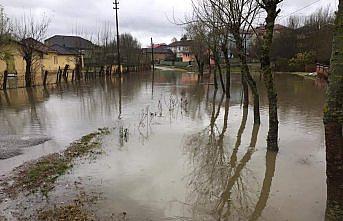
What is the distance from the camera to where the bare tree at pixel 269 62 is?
8.59m

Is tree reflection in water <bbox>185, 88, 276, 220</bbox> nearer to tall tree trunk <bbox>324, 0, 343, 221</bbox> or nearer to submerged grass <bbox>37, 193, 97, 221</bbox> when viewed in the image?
tall tree trunk <bbox>324, 0, 343, 221</bbox>

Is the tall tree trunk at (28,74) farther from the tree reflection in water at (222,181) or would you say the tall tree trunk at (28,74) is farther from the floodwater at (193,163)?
the tree reflection in water at (222,181)

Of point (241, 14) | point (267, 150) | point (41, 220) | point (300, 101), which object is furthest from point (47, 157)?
point (300, 101)

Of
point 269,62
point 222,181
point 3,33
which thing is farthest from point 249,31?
point 3,33

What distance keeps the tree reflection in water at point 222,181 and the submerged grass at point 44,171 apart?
2708mm

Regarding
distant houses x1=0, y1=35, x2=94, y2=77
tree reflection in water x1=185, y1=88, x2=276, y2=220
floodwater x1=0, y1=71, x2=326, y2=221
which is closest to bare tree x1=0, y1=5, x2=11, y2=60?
distant houses x1=0, y1=35, x2=94, y2=77

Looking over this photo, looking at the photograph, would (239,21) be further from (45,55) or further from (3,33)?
(45,55)

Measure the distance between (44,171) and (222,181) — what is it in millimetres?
3720

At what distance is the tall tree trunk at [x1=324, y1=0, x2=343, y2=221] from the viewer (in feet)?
15.6

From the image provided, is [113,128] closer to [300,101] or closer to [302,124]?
[302,124]

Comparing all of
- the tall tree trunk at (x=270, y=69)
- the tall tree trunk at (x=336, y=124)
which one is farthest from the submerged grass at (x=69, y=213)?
the tall tree trunk at (x=270, y=69)

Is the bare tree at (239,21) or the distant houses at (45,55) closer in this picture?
the bare tree at (239,21)

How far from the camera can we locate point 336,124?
4.82 m

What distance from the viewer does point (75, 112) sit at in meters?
17.0
